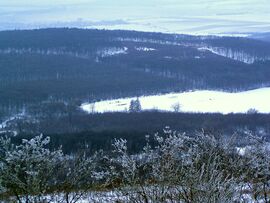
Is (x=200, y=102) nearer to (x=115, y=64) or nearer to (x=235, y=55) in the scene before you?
(x=115, y=64)

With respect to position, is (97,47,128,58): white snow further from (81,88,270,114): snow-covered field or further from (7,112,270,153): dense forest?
(7,112,270,153): dense forest

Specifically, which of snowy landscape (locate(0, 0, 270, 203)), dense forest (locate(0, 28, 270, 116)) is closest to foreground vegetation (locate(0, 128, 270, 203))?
snowy landscape (locate(0, 0, 270, 203))

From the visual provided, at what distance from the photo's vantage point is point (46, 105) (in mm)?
55344

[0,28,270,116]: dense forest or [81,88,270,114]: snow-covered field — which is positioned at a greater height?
[0,28,270,116]: dense forest

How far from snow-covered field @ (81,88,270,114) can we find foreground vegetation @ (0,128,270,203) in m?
38.8

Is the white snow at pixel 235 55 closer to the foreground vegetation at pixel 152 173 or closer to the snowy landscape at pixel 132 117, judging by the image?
the snowy landscape at pixel 132 117

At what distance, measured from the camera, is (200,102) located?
55719 millimetres

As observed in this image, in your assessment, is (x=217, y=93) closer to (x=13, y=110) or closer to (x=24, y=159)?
(x=13, y=110)

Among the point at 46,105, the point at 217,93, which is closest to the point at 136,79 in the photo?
the point at 217,93

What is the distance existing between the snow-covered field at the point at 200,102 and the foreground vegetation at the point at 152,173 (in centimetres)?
3884

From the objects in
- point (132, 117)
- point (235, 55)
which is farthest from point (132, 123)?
point (235, 55)

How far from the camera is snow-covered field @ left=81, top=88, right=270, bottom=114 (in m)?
51.5

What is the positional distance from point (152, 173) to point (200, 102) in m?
47.3

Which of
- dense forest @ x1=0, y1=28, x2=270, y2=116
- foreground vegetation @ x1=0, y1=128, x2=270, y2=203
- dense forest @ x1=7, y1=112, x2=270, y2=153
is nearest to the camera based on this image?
foreground vegetation @ x1=0, y1=128, x2=270, y2=203
